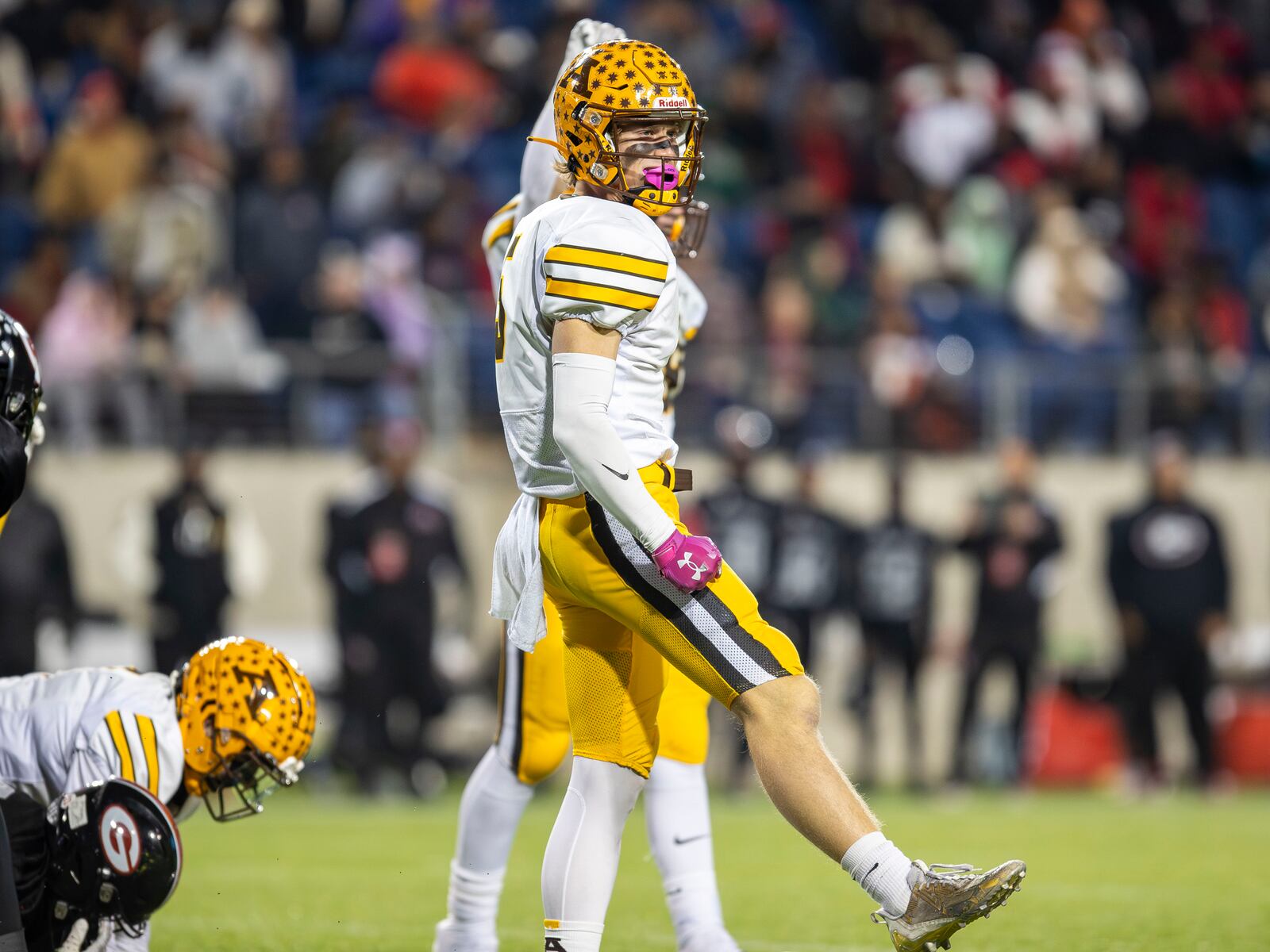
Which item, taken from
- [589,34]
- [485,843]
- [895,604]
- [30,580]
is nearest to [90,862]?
[485,843]

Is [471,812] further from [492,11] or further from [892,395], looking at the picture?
[492,11]

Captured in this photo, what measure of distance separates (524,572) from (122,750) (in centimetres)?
105

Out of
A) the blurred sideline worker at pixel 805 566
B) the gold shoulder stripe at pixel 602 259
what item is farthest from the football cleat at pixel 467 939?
the blurred sideline worker at pixel 805 566

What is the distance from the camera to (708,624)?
4266 mm

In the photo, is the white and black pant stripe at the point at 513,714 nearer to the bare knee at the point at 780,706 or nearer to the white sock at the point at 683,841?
the white sock at the point at 683,841

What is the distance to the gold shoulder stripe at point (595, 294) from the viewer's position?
415cm

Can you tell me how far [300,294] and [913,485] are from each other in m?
4.66

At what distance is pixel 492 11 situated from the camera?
53.2 feet

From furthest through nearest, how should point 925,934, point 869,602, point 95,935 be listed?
point 869,602 → point 95,935 → point 925,934

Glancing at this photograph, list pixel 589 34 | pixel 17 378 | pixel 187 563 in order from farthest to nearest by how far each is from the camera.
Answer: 1. pixel 187 563
2. pixel 589 34
3. pixel 17 378

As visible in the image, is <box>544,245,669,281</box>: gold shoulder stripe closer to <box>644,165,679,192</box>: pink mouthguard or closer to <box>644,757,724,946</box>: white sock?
<box>644,165,679,192</box>: pink mouthguard

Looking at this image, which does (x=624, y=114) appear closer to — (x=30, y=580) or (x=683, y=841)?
(x=683, y=841)

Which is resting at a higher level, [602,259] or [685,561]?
[602,259]

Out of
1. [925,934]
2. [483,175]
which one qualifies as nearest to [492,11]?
[483,175]
